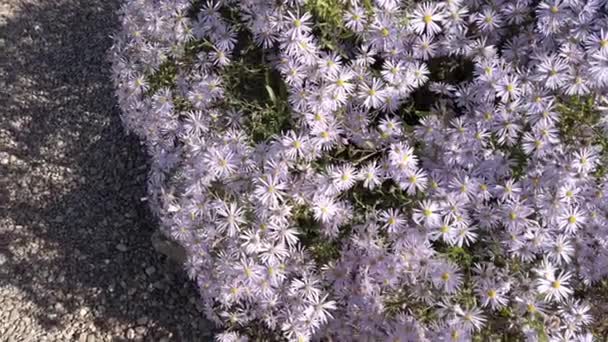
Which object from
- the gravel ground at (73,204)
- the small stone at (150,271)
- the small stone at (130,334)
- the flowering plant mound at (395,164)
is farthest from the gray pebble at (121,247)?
the flowering plant mound at (395,164)

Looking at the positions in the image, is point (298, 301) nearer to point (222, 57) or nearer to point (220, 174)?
point (220, 174)

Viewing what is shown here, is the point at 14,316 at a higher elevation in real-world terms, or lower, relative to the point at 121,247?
lower

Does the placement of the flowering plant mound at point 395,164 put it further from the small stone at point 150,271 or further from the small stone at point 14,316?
the small stone at point 14,316

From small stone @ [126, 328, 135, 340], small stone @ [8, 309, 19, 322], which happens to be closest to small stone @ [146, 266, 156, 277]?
small stone @ [126, 328, 135, 340]

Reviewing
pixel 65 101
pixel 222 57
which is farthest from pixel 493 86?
pixel 65 101

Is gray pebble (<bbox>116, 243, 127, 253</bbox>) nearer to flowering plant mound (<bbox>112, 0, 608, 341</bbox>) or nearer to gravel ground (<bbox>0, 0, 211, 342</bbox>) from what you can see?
gravel ground (<bbox>0, 0, 211, 342</bbox>)

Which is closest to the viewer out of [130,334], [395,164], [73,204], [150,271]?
[395,164]

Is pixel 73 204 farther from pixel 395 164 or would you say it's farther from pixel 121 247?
pixel 395 164

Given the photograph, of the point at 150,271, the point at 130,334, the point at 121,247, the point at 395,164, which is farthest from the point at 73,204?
the point at 395,164
